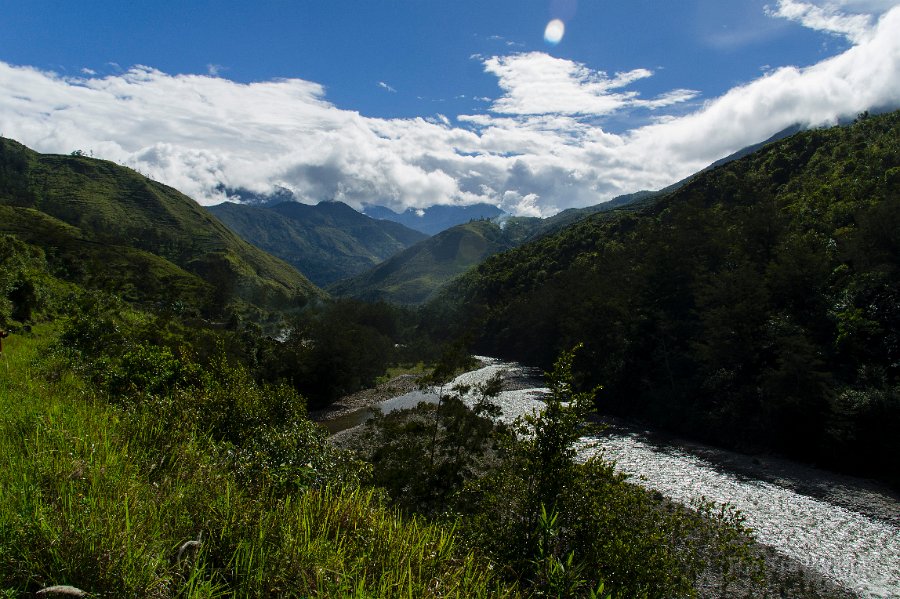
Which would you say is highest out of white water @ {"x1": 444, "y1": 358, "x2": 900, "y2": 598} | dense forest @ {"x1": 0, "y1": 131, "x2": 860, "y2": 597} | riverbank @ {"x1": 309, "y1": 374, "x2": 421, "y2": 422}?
dense forest @ {"x1": 0, "y1": 131, "x2": 860, "y2": 597}

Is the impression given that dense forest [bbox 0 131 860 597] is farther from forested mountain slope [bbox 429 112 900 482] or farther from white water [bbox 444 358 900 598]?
forested mountain slope [bbox 429 112 900 482]

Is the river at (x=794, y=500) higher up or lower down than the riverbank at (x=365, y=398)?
higher up

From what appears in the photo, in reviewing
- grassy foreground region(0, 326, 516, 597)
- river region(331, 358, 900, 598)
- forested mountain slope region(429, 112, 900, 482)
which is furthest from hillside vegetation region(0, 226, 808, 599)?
forested mountain slope region(429, 112, 900, 482)

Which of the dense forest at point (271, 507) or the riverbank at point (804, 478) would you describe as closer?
the dense forest at point (271, 507)

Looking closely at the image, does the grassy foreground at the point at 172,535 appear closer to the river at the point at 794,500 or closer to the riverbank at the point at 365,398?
the river at the point at 794,500

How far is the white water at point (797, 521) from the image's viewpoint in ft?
80.5

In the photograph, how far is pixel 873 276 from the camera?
1879 inches

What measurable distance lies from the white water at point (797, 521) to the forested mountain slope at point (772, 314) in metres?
8.99

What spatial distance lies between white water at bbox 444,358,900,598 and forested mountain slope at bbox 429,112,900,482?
8.99 meters

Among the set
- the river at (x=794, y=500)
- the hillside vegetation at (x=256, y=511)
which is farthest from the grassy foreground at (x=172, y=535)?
the river at (x=794, y=500)

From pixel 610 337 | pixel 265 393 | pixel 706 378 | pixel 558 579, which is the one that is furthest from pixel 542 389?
pixel 558 579

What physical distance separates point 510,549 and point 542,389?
225 feet

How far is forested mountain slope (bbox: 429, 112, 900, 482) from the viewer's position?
42406 mm

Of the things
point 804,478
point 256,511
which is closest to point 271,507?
point 256,511
